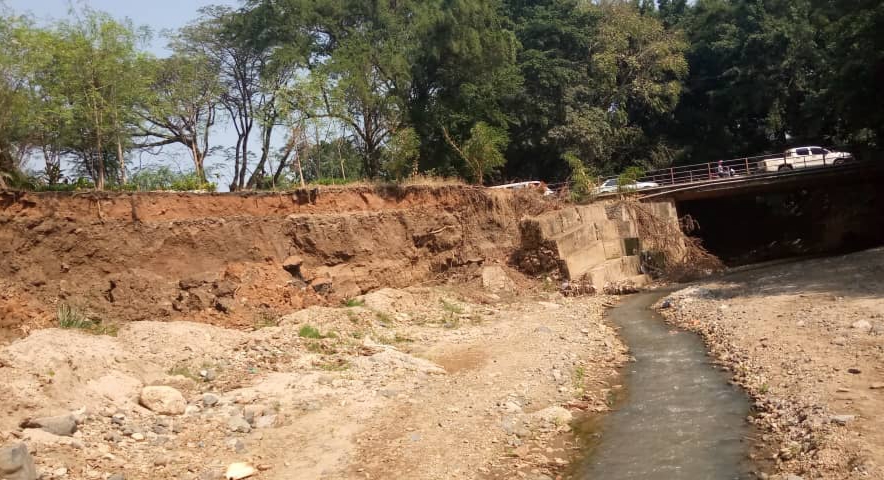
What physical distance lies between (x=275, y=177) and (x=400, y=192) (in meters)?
12.9

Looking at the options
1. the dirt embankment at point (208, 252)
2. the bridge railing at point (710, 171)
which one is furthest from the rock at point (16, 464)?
the bridge railing at point (710, 171)

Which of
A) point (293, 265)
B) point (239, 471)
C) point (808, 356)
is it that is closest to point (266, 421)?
point (239, 471)

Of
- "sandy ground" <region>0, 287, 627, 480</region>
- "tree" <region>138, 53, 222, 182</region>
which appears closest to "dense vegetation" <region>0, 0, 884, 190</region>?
"tree" <region>138, 53, 222, 182</region>

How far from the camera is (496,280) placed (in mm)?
30250

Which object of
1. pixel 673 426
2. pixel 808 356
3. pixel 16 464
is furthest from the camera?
pixel 808 356

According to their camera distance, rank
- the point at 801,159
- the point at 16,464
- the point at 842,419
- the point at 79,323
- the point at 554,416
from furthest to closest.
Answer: the point at 801,159 → the point at 79,323 → the point at 554,416 → the point at 842,419 → the point at 16,464

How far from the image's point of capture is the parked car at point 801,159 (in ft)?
140

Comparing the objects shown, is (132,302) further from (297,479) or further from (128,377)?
(297,479)

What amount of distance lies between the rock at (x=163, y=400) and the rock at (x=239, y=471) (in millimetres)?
2624

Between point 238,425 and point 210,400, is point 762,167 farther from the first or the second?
point 238,425

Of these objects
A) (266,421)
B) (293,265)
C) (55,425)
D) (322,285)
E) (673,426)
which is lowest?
(673,426)

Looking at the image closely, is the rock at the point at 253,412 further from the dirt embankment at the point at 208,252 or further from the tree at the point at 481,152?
the tree at the point at 481,152

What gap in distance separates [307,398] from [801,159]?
38756 mm

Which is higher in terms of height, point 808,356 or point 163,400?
point 163,400
